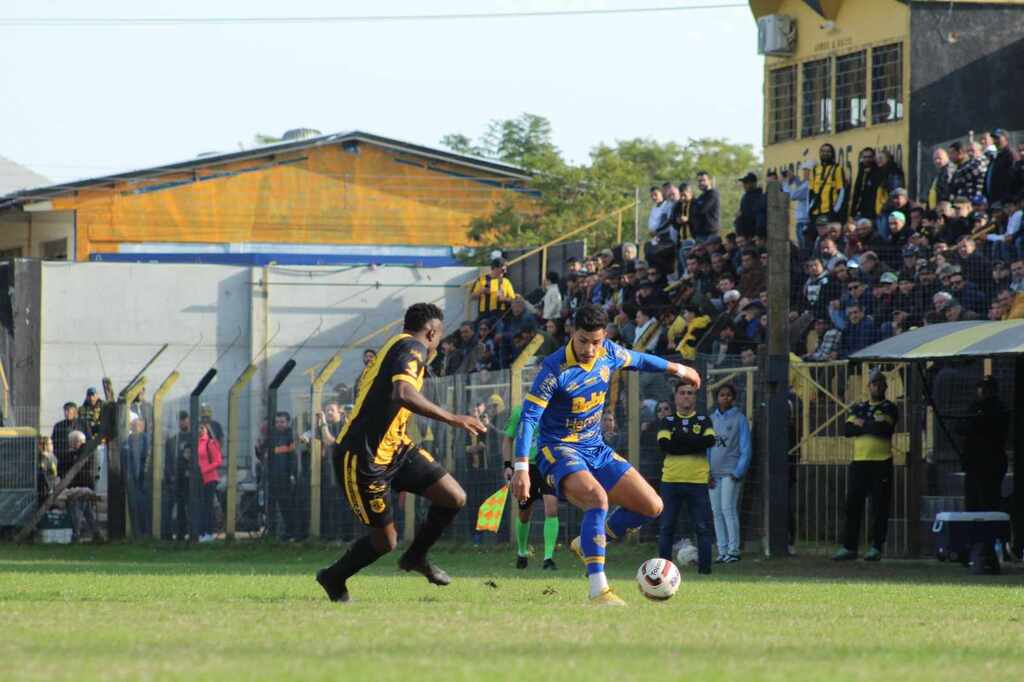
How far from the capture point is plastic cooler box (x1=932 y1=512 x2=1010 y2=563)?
18688 millimetres

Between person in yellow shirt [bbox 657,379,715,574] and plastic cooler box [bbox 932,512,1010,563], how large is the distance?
2.36 metres

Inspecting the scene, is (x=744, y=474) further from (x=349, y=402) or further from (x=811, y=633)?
(x=811, y=633)

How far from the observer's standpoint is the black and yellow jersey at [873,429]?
20562mm

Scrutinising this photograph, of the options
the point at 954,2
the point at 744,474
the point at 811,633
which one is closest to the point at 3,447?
the point at 744,474

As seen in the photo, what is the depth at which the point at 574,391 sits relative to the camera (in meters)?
13.0

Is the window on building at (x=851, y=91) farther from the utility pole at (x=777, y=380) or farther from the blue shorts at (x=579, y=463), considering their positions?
the blue shorts at (x=579, y=463)

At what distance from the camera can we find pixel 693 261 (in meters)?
28.6

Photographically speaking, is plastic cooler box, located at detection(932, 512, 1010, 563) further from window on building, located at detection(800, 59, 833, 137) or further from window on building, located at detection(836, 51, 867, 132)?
window on building, located at detection(800, 59, 833, 137)

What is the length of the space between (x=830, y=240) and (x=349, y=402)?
711cm

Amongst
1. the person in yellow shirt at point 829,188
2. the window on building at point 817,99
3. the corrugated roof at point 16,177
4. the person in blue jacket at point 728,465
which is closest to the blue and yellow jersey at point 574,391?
the person in blue jacket at point 728,465

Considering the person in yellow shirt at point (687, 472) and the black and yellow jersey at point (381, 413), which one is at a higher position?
the black and yellow jersey at point (381, 413)

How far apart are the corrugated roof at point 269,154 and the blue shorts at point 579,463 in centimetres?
3707

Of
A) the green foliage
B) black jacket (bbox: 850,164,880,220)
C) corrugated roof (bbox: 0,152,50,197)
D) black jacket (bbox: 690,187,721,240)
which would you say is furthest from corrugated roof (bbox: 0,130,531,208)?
black jacket (bbox: 850,164,880,220)

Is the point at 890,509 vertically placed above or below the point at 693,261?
below
